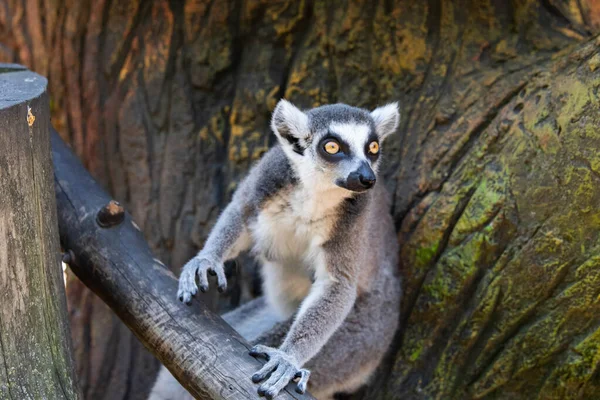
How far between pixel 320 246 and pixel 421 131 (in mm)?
1315

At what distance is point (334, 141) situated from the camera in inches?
147

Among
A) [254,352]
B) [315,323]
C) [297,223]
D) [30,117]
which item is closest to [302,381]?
[254,352]

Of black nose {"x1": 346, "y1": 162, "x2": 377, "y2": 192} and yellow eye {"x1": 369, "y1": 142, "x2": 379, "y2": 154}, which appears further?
Result: yellow eye {"x1": 369, "y1": 142, "x2": 379, "y2": 154}

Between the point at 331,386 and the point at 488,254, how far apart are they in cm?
124

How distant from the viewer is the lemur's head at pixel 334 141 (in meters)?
3.68

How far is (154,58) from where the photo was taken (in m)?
5.26

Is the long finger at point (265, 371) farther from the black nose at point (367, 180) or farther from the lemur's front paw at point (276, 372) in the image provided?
the black nose at point (367, 180)

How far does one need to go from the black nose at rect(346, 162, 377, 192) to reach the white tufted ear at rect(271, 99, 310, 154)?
0.45m

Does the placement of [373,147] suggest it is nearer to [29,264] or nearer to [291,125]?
[291,125]

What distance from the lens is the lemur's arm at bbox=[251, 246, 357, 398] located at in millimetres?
3318

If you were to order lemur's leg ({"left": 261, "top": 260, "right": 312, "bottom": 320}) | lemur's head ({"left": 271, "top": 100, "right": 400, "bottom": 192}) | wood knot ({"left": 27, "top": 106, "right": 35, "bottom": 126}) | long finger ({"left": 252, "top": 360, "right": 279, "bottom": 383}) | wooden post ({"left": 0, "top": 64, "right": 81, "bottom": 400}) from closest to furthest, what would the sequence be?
1. wooden post ({"left": 0, "top": 64, "right": 81, "bottom": 400})
2. wood knot ({"left": 27, "top": 106, "right": 35, "bottom": 126})
3. long finger ({"left": 252, "top": 360, "right": 279, "bottom": 383})
4. lemur's head ({"left": 271, "top": 100, "right": 400, "bottom": 192})
5. lemur's leg ({"left": 261, "top": 260, "right": 312, "bottom": 320})

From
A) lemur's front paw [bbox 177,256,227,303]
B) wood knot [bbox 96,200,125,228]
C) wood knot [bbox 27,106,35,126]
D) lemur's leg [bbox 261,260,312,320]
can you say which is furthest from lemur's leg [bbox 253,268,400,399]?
wood knot [bbox 27,106,35,126]

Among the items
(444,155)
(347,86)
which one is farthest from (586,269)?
(347,86)

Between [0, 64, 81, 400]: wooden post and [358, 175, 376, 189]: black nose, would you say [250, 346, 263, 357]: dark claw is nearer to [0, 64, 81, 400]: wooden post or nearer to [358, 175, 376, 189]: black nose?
[0, 64, 81, 400]: wooden post
